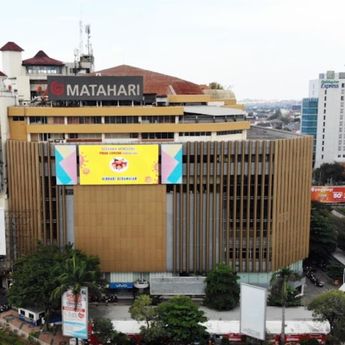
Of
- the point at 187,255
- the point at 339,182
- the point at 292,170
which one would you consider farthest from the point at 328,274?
the point at 339,182

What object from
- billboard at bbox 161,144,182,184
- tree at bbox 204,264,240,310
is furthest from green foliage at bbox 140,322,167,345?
billboard at bbox 161,144,182,184

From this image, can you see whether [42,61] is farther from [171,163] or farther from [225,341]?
[225,341]

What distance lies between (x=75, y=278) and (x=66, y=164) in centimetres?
1345

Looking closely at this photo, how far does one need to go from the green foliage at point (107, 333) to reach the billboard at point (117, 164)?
1502cm

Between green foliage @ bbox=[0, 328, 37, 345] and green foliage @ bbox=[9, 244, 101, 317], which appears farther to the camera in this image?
green foliage @ bbox=[9, 244, 101, 317]

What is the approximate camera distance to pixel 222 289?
50.6 meters

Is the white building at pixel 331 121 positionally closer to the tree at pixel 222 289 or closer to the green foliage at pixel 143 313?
the tree at pixel 222 289

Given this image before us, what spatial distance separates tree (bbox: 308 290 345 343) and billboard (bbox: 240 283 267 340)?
5.78 metres

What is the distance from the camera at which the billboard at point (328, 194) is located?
310ft

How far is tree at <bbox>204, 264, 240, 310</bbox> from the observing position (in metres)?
50.9

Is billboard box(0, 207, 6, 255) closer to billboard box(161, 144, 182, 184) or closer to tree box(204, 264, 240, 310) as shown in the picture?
billboard box(161, 144, 182, 184)

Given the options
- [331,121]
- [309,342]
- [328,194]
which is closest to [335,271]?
[309,342]

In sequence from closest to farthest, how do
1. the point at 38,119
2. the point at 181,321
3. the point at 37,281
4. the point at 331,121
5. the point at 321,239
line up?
the point at 181,321 → the point at 37,281 → the point at 38,119 → the point at 321,239 → the point at 331,121

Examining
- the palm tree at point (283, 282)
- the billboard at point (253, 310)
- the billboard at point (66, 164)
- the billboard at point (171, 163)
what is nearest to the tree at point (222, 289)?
the palm tree at point (283, 282)
